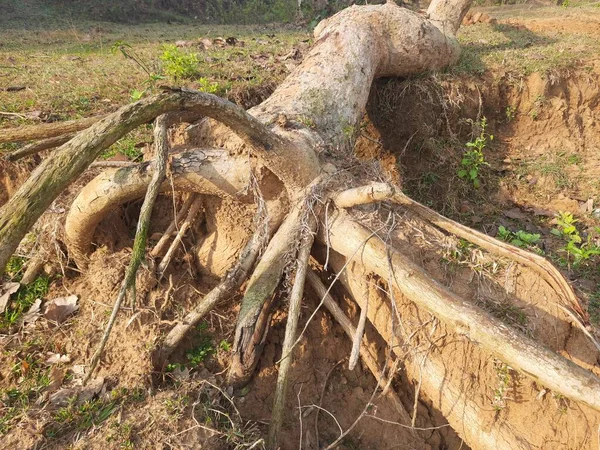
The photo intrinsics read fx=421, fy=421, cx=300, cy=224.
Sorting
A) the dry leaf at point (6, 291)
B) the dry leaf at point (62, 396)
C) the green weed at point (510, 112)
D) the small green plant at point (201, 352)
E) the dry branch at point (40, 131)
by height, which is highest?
the dry branch at point (40, 131)

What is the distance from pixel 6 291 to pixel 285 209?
1900 millimetres

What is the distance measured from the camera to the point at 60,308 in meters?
2.68

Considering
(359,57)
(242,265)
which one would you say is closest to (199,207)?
(242,265)

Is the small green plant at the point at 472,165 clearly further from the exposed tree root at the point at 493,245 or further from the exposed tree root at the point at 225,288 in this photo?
the exposed tree root at the point at 225,288

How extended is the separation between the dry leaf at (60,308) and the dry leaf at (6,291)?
0.25 metres

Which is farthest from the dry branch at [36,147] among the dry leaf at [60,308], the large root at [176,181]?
the dry leaf at [60,308]

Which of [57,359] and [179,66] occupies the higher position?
[179,66]

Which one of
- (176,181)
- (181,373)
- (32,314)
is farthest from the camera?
(32,314)

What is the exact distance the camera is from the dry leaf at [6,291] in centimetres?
267

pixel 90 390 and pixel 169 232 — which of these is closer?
pixel 90 390

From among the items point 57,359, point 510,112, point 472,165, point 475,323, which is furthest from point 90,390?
point 510,112

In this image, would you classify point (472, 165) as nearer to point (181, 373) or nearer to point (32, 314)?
point (181, 373)

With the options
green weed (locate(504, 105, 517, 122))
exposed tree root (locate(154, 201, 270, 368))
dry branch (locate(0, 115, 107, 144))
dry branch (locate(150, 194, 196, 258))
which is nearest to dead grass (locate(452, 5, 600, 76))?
green weed (locate(504, 105, 517, 122))

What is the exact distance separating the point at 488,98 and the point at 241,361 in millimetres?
4289
